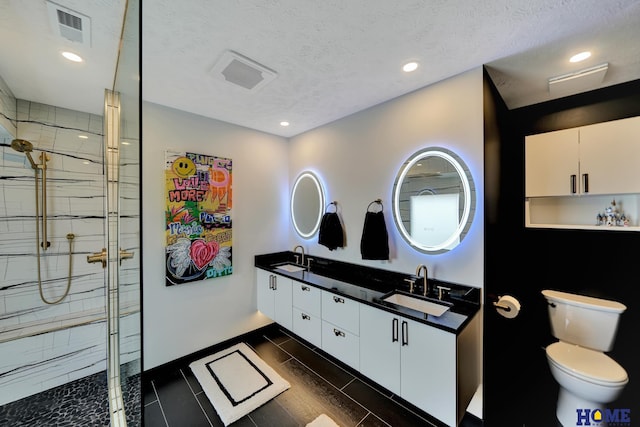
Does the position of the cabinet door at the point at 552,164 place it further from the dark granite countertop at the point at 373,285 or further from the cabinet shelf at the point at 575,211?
the dark granite countertop at the point at 373,285

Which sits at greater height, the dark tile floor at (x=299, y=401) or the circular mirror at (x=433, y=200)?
the circular mirror at (x=433, y=200)

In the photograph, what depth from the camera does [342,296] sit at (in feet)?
6.31

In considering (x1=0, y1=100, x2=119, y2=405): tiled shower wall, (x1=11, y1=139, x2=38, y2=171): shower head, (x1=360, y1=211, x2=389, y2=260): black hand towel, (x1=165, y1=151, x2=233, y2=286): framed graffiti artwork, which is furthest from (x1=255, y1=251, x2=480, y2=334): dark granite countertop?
(x1=11, y1=139, x2=38, y2=171): shower head

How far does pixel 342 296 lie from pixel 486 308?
1.02 metres

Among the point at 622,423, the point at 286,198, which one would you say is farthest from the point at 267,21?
the point at 622,423

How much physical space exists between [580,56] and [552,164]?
2.57 ft

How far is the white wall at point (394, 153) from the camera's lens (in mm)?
1645

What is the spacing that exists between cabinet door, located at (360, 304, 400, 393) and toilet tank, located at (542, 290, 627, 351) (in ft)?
4.60

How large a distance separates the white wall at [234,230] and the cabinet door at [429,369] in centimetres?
187

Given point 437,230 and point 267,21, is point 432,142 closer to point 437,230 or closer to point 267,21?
point 437,230

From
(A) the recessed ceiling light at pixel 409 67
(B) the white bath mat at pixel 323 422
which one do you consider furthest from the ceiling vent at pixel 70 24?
(B) the white bath mat at pixel 323 422

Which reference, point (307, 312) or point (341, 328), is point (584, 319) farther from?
point (307, 312)

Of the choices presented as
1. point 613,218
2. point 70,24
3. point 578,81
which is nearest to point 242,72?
point 70,24

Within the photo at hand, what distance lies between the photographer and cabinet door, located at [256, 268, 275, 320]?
2639 millimetres
